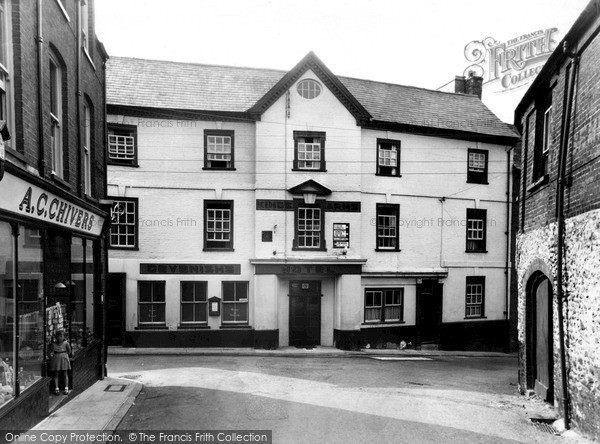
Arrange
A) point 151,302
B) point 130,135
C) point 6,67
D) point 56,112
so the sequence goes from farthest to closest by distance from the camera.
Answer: point 151,302 → point 130,135 → point 56,112 → point 6,67

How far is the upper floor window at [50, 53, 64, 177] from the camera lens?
9.19 metres

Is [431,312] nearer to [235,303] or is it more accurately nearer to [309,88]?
[235,303]

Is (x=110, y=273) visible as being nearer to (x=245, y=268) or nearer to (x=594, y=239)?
(x=245, y=268)

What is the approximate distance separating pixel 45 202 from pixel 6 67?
6.61 ft

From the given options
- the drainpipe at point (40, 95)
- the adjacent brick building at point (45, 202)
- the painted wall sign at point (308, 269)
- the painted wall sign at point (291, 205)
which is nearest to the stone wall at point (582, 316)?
the adjacent brick building at point (45, 202)

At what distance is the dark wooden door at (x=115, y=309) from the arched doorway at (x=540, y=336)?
13092 millimetres

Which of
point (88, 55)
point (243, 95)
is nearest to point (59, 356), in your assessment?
point (88, 55)

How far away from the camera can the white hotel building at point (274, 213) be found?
17734mm

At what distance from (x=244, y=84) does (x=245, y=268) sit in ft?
24.3

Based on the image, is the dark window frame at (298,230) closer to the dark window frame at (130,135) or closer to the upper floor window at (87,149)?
the dark window frame at (130,135)

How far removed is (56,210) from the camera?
27.1ft

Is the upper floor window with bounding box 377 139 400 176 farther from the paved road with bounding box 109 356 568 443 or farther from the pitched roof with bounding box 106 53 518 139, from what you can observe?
the paved road with bounding box 109 356 568 443

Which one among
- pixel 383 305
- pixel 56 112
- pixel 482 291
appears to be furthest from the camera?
pixel 482 291

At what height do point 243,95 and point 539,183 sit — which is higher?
point 243,95
